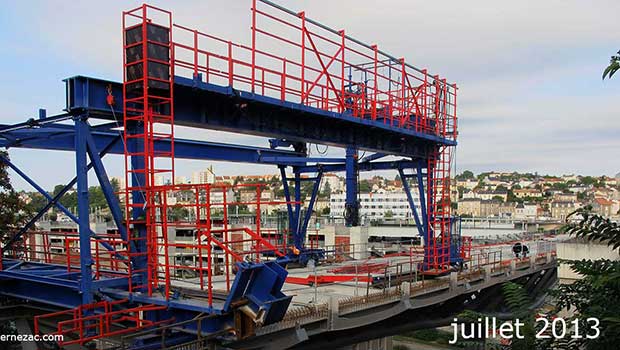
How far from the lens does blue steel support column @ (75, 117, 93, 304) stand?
8.98 meters

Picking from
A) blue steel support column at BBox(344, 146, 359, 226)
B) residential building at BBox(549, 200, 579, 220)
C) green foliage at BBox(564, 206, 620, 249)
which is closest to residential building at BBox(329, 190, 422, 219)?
residential building at BBox(549, 200, 579, 220)

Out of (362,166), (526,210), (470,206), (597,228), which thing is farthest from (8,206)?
(470,206)

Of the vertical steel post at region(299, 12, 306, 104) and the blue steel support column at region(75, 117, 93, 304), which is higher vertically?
the vertical steel post at region(299, 12, 306, 104)

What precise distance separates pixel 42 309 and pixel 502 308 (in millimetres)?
16565

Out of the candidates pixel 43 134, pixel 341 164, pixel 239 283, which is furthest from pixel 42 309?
pixel 341 164

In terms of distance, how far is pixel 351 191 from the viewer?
63.7 feet

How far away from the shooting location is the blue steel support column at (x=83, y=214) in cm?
898

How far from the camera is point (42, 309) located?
11305 mm

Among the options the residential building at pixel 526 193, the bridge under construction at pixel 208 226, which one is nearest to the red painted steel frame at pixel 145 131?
the bridge under construction at pixel 208 226

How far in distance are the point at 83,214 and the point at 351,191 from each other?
1180 centimetres

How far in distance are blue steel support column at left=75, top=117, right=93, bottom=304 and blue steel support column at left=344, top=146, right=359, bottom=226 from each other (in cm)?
1157

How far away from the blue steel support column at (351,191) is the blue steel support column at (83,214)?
1157 centimetres

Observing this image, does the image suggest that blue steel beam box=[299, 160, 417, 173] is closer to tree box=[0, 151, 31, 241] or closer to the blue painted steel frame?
the blue painted steel frame

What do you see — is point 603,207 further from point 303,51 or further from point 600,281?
point 600,281
